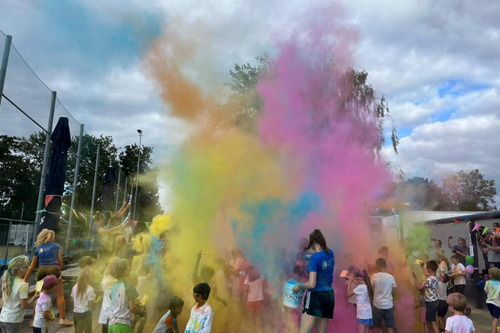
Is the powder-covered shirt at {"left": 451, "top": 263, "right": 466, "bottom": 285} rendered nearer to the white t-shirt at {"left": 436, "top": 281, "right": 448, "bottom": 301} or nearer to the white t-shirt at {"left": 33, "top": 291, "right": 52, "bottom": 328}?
the white t-shirt at {"left": 436, "top": 281, "right": 448, "bottom": 301}

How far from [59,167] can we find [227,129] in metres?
4.53

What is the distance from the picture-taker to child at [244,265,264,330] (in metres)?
6.14

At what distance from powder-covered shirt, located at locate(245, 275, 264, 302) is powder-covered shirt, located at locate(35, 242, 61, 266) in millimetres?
3083

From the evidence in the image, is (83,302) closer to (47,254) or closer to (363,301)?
(47,254)

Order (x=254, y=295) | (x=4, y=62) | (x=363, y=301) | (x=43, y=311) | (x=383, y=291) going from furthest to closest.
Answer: (x=4, y=62) < (x=254, y=295) < (x=383, y=291) < (x=363, y=301) < (x=43, y=311)

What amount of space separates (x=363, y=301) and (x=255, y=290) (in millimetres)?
1759

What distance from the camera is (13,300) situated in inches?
160

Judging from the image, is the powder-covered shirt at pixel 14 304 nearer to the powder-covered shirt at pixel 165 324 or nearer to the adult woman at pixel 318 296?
the powder-covered shirt at pixel 165 324

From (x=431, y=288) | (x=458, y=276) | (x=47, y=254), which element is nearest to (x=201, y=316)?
(x=47, y=254)

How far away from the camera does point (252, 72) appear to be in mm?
15922

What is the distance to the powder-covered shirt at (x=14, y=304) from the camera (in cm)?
400

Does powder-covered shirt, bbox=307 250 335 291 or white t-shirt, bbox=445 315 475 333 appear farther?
powder-covered shirt, bbox=307 250 335 291

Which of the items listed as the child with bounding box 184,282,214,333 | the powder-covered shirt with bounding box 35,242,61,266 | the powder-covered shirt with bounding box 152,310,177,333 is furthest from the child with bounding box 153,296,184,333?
the powder-covered shirt with bounding box 35,242,61,266

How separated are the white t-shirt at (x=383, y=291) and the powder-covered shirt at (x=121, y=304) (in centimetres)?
347
